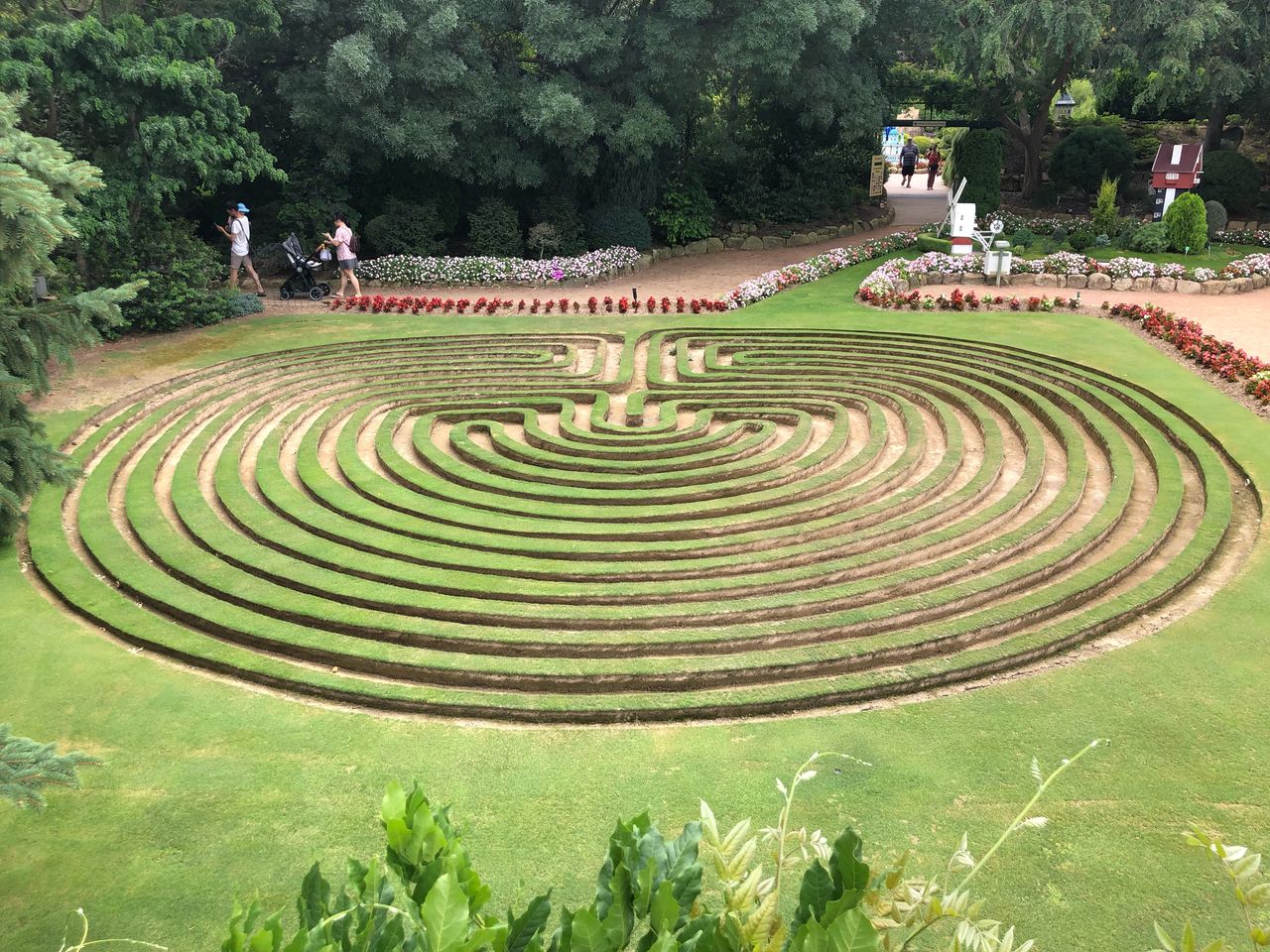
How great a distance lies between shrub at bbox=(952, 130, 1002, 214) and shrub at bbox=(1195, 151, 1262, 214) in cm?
663

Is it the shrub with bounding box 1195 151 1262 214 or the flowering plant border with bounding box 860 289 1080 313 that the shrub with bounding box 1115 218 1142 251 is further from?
the flowering plant border with bounding box 860 289 1080 313

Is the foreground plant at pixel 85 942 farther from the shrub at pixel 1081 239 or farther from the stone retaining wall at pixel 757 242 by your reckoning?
the shrub at pixel 1081 239

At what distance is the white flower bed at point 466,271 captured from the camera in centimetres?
2484

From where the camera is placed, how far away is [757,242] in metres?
30.4

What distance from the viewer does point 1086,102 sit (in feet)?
126

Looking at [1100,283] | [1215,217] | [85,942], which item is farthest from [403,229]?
[85,942]

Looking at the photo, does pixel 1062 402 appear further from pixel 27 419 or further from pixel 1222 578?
pixel 27 419

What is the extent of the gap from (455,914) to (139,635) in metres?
7.77

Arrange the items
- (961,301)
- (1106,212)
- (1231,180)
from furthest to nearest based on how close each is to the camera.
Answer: (1231,180), (1106,212), (961,301)

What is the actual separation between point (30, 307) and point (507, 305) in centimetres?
1458

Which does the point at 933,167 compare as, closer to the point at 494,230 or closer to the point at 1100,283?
the point at 1100,283

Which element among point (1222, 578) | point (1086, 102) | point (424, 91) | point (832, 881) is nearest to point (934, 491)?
point (1222, 578)

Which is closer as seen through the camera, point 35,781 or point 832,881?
point 832,881

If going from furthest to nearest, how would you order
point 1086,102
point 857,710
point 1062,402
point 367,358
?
point 1086,102
point 367,358
point 1062,402
point 857,710
